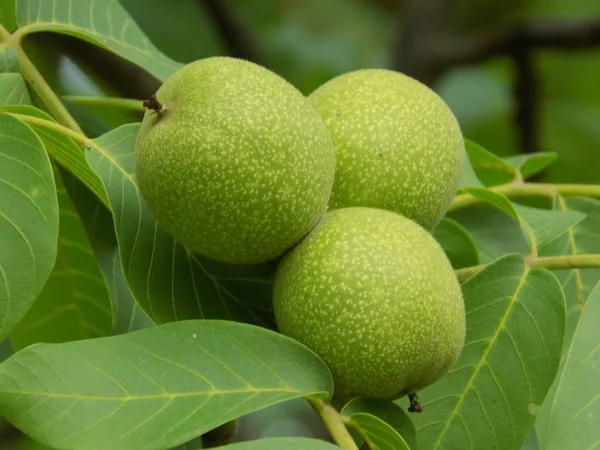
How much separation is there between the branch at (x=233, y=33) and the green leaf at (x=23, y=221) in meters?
1.60

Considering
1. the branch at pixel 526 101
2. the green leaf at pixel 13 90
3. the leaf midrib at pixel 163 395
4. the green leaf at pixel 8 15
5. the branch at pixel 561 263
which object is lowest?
the branch at pixel 526 101

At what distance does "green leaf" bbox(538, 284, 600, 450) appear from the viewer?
3.34 ft

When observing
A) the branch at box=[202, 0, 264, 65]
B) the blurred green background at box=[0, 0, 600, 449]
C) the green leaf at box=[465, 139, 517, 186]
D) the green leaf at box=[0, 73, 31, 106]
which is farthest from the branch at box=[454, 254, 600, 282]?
the branch at box=[202, 0, 264, 65]

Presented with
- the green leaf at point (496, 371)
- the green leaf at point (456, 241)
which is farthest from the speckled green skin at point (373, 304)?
the green leaf at point (456, 241)

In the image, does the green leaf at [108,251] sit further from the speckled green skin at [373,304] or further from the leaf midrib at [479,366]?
the leaf midrib at [479,366]

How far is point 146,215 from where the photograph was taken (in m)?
1.14

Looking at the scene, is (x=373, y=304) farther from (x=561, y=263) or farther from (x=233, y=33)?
(x=233, y=33)

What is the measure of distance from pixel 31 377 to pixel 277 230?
290 mm

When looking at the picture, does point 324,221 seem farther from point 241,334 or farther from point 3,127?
point 3,127

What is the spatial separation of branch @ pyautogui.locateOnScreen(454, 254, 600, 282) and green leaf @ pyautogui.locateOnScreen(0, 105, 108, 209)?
469mm

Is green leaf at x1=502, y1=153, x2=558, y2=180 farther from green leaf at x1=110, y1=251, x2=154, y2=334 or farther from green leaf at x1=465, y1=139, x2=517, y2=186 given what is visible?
green leaf at x1=110, y1=251, x2=154, y2=334

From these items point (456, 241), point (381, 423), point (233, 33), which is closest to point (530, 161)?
point (456, 241)

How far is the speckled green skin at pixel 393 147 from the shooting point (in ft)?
3.77

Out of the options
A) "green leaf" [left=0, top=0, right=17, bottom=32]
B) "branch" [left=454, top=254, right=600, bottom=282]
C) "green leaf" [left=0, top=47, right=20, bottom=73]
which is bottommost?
"branch" [left=454, top=254, right=600, bottom=282]
